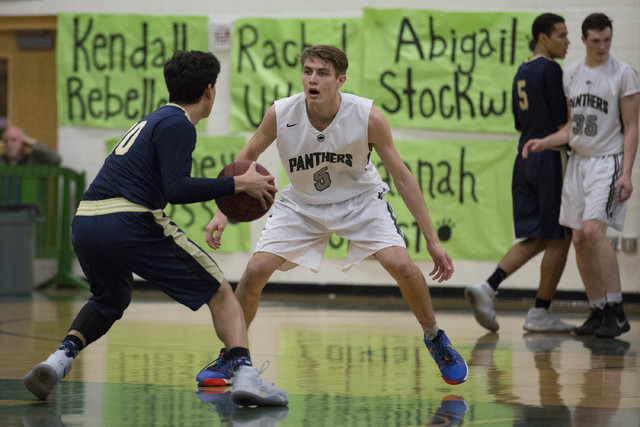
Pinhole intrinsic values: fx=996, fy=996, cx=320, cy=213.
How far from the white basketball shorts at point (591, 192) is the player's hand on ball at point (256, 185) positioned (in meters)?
3.47

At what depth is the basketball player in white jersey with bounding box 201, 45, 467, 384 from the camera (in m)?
4.80

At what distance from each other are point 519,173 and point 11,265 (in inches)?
216

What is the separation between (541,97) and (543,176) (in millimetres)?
591

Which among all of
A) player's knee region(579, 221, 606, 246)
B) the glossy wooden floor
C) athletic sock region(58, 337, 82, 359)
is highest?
player's knee region(579, 221, 606, 246)

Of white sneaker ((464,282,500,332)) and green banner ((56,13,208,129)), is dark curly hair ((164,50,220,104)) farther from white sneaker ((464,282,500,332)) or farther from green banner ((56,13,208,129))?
green banner ((56,13,208,129))

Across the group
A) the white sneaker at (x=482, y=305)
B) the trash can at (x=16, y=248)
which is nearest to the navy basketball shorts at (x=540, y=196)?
the white sneaker at (x=482, y=305)

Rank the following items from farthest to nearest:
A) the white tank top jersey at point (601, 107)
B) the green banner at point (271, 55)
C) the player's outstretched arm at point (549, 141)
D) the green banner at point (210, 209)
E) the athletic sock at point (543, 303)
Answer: the green banner at point (210, 209) → the green banner at point (271, 55) → the athletic sock at point (543, 303) → the player's outstretched arm at point (549, 141) → the white tank top jersey at point (601, 107)

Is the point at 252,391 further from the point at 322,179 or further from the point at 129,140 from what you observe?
the point at 322,179

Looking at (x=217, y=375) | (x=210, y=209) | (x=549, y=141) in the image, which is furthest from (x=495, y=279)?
(x=210, y=209)

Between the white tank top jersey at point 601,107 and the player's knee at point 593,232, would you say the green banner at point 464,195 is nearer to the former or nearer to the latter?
the white tank top jersey at point 601,107

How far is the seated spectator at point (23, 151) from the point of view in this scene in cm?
1096

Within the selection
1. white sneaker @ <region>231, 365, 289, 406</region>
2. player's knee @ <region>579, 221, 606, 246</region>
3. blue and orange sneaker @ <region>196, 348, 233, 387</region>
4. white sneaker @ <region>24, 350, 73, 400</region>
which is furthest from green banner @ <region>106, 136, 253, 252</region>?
white sneaker @ <region>231, 365, 289, 406</region>

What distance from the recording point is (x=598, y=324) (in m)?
7.19

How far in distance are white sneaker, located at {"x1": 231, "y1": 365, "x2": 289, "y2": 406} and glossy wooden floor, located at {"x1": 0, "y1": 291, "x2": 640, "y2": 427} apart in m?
0.05
